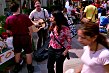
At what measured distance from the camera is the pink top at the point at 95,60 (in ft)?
9.44

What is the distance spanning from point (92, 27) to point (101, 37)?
14 centimetres

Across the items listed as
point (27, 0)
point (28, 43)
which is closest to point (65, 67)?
point (28, 43)

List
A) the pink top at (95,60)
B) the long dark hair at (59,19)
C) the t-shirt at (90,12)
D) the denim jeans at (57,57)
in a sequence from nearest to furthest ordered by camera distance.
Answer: the pink top at (95,60)
the long dark hair at (59,19)
the denim jeans at (57,57)
the t-shirt at (90,12)

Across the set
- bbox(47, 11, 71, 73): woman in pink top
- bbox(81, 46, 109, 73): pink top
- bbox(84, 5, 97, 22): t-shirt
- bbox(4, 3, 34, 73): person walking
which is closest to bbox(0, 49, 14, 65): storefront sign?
bbox(4, 3, 34, 73): person walking

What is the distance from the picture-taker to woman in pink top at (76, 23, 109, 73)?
9.53 ft

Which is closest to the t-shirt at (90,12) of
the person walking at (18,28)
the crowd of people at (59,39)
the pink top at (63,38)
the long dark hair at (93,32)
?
the crowd of people at (59,39)

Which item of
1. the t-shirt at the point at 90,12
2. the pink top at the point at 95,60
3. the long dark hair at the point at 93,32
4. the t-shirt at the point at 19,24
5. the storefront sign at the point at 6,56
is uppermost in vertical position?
the long dark hair at the point at 93,32

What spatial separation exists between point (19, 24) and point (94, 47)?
3.67m

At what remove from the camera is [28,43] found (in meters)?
6.73

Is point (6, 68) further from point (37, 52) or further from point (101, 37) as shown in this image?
point (101, 37)

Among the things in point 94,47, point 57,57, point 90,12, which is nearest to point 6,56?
point 57,57

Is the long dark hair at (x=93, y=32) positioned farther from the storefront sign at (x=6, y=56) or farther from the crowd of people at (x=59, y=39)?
the storefront sign at (x=6, y=56)

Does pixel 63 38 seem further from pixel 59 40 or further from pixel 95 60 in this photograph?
pixel 95 60

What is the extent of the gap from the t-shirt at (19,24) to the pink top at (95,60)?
356cm
